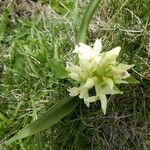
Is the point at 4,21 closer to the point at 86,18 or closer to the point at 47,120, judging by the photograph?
the point at 86,18

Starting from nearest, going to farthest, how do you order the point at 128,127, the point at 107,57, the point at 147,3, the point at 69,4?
the point at 107,57 → the point at 128,127 → the point at 147,3 → the point at 69,4

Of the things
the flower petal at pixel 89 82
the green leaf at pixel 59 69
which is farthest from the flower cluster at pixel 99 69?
the green leaf at pixel 59 69

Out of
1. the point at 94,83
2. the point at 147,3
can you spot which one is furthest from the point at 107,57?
the point at 147,3

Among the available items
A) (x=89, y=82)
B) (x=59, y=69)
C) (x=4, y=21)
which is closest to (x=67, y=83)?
(x=59, y=69)

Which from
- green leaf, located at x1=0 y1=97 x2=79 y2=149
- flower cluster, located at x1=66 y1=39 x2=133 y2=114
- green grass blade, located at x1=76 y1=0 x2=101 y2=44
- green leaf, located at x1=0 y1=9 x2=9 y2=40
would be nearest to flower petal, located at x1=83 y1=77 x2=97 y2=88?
flower cluster, located at x1=66 y1=39 x2=133 y2=114

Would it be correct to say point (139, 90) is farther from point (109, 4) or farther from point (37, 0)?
point (37, 0)

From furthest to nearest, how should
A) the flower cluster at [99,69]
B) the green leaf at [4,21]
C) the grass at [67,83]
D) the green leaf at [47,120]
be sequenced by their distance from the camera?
the green leaf at [4,21], the grass at [67,83], the green leaf at [47,120], the flower cluster at [99,69]

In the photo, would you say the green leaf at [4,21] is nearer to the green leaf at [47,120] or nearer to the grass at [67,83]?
the grass at [67,83]
